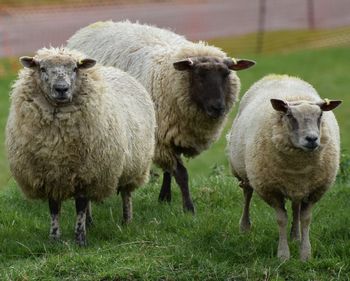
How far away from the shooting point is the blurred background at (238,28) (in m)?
23.1

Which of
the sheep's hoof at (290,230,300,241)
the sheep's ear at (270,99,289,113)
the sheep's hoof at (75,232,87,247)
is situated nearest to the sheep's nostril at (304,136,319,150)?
the sheep's ear at (270,99,289,113)

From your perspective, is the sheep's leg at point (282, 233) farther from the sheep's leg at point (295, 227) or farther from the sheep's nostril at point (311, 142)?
the sheep's nostril at point (311, 142)

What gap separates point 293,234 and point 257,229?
0.34 metres

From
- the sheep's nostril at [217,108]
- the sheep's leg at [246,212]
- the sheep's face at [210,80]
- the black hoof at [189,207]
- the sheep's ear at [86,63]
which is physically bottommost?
the black hoof at [189,207]

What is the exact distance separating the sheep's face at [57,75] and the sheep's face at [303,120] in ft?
5.49

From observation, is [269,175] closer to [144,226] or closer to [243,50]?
[144,226]

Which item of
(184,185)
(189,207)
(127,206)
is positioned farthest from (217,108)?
(127,206)

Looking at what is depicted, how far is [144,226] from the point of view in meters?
8.38

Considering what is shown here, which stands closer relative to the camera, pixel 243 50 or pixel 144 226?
pixel 144 226

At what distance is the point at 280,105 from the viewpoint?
7.35 metres

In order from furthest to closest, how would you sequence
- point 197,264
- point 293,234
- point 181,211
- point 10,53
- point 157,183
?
1. point 10,53
2. point 157,183
3. point 181,211
4. point 293,234
5. point 197,264

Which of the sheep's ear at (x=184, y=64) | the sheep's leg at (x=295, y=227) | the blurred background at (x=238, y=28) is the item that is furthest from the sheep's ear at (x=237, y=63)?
the blurred background at (x=238, y=28)

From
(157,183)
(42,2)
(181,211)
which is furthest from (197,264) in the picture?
(42,2)

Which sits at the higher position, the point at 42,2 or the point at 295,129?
the point at 295,129
